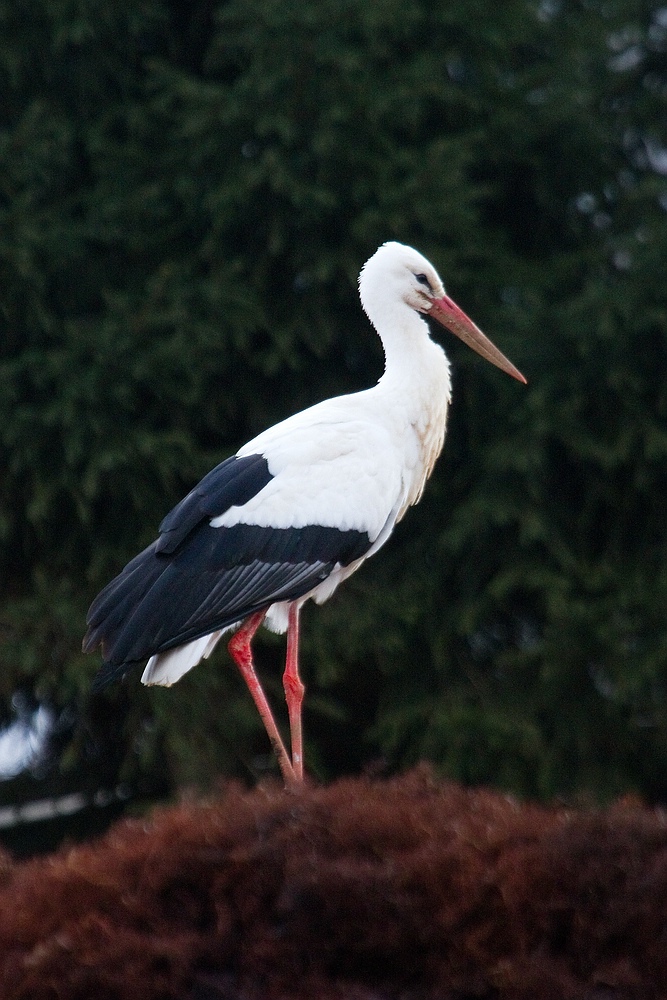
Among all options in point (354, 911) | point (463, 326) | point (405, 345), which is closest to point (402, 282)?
point (405, 345)

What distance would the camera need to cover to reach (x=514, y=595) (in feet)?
35.3

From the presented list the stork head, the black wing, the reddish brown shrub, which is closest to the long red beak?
the stork head

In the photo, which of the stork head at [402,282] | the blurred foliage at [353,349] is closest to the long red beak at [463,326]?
the stork head at [402,282]

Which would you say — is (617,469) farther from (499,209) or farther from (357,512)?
(357,512)

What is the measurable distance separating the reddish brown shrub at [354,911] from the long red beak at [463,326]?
315 centimetres

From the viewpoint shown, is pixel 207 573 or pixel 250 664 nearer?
pixel 207 573

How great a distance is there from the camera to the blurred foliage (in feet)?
33.2

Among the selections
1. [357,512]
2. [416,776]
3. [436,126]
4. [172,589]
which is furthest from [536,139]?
[416,776]

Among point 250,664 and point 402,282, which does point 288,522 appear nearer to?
point 250,664

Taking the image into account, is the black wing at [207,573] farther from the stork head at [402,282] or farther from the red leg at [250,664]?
the stork head at [402,282]

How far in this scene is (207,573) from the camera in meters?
6.36

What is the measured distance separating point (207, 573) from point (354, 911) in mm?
2240

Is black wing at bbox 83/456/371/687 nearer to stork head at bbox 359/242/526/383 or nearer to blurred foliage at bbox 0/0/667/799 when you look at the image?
stork head at bbox 359/242/526/383

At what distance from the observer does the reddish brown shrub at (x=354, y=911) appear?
13.7 feet
